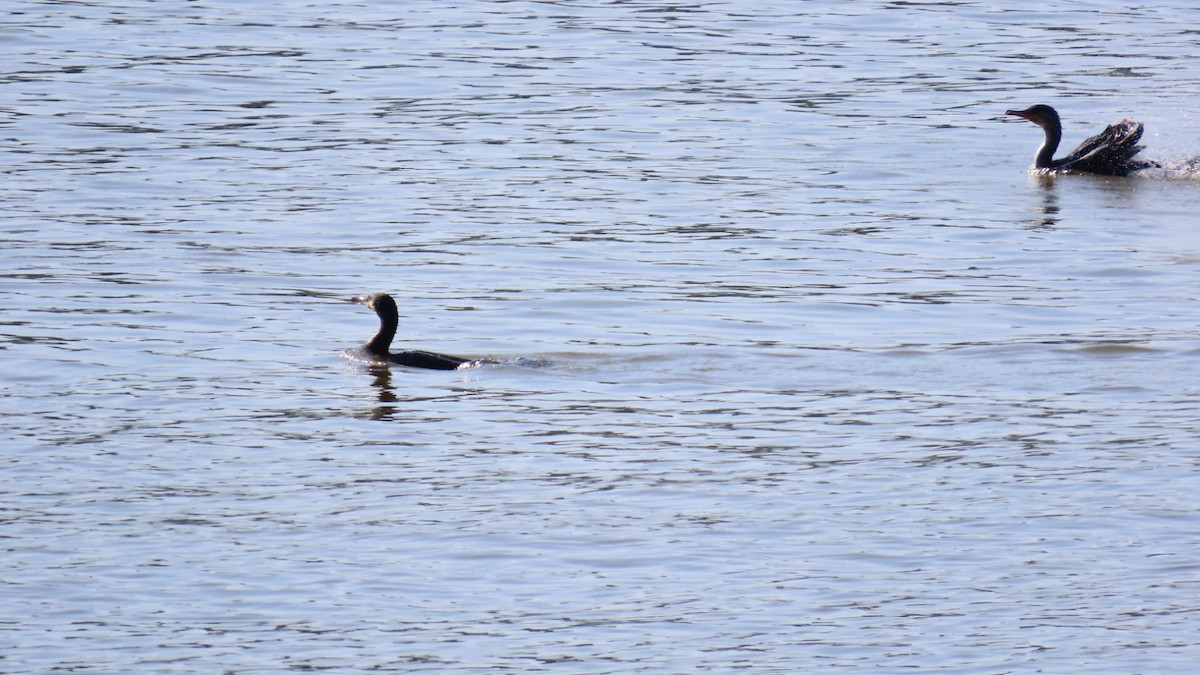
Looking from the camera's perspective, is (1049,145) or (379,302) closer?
(379,302)

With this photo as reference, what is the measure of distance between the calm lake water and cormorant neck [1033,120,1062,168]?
0.38m

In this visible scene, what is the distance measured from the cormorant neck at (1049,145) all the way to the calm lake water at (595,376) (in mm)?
380

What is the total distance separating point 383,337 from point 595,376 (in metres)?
1.53

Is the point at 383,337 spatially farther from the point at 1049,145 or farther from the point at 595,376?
the point at 1049,145

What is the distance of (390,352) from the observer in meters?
14.9

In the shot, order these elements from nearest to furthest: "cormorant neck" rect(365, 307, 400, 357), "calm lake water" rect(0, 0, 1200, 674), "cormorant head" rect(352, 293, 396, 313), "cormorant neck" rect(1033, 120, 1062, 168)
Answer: "calm lake water" rect(0, 0, 1200, 674) < "cormorant neck" rect(365, 307, 400, 357) < "cormorant head" rect(352, 293, 396, 313) < "cormorant neck" rect(1033, 120, 1062, 168)

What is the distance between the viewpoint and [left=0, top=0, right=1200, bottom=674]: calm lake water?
9.70 meters

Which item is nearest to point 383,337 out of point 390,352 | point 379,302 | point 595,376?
point 390,352

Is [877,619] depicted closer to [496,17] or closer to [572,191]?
[572,191]

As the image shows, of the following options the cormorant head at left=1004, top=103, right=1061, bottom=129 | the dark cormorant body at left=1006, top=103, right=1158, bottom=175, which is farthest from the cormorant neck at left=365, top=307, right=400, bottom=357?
the cormorant head at left=1004, top=103, right=1061, bottom=129

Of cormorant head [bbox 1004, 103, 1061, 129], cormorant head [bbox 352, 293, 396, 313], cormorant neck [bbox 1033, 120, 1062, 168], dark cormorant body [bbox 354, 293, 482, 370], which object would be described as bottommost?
dark cormorant body [bbox 354, 293, 482, 370]

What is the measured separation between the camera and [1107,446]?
40.4ft

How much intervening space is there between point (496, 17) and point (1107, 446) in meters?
23.0

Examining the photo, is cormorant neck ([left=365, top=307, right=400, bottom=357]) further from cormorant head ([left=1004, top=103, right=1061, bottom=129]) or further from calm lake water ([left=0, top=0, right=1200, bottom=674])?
cormorant head ([left=1004, top=103, right=1061, bottom=129])
